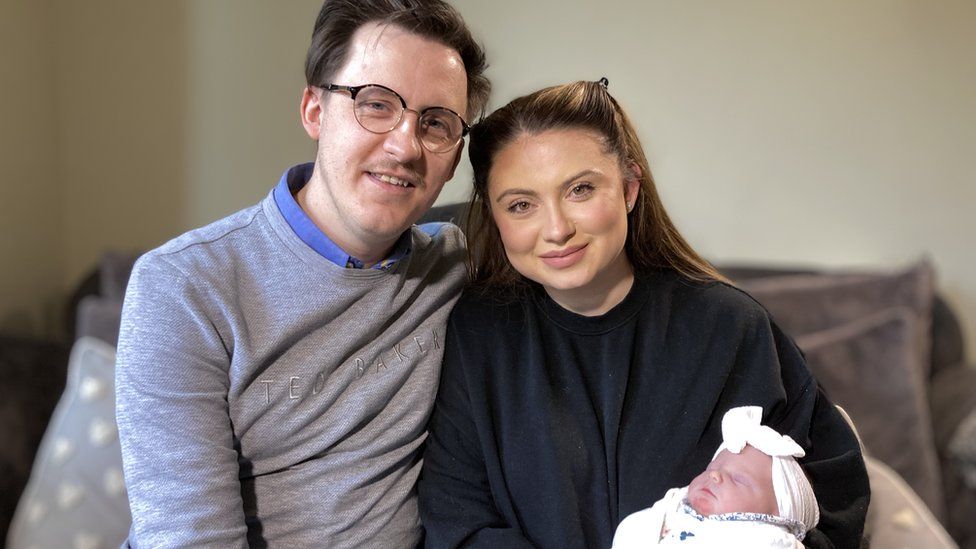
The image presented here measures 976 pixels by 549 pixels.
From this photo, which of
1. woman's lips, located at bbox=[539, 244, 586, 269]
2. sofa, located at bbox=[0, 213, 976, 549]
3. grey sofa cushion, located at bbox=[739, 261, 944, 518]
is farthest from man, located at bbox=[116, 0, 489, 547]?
grey sofa cushion, located at bbox=[739, 261, 944, 518]

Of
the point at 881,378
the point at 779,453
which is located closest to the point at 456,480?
the point at 779,453

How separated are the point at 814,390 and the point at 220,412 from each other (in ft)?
Answer: 3.10

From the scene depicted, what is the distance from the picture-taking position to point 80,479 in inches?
86.1

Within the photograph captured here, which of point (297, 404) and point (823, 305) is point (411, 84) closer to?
point (297, 404)

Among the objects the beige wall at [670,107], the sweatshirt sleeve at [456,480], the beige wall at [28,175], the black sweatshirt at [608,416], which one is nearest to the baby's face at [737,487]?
the black sweatshirt at [608,416]

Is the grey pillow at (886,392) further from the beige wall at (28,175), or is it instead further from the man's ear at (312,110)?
the beige wall at (28,175)

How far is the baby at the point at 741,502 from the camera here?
1295 millimetres

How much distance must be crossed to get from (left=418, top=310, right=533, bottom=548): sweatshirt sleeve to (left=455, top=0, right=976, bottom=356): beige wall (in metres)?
1.52

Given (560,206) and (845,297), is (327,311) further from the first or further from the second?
(845,297)

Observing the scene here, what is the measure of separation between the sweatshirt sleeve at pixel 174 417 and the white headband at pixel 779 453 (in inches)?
28.6

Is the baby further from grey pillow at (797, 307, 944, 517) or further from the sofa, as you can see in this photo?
grey pillow at (797, 307, 944, 517)

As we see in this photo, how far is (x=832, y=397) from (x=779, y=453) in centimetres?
120

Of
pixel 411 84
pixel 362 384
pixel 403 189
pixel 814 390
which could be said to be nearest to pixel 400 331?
pixel 362 384

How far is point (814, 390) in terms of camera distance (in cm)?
154
